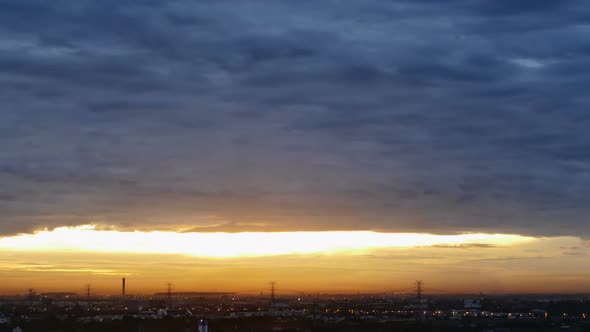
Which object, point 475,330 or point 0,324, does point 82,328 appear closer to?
point 0,324

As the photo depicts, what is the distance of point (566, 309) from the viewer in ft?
629

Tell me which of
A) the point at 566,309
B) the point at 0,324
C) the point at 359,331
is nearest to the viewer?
the point at 359,331

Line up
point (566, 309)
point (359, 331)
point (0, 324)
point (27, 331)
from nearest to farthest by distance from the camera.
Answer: point (27, 331) < point (359, 331) < point (0, 324) < point (566, 309)

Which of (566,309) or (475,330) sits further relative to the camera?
(566,309)

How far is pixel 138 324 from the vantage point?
343ft

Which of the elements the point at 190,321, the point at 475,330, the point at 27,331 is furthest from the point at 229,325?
the point at 475,330

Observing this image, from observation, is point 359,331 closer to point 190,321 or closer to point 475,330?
point 475,330

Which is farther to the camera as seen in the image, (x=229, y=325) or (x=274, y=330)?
(x=229, y=325)

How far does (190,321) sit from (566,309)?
114 m

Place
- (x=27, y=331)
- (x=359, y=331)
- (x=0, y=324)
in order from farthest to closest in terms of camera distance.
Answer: (x=0, y=324) < (x=359, y=331) < (x=27, y=331)

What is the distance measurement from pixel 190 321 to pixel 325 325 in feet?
60.1

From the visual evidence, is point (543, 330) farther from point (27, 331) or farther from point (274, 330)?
point (27, 331)

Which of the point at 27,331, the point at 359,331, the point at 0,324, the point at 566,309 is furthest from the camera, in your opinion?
the point at 566,309

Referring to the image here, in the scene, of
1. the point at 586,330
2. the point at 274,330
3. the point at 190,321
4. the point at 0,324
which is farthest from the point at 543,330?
the point at 0,324
